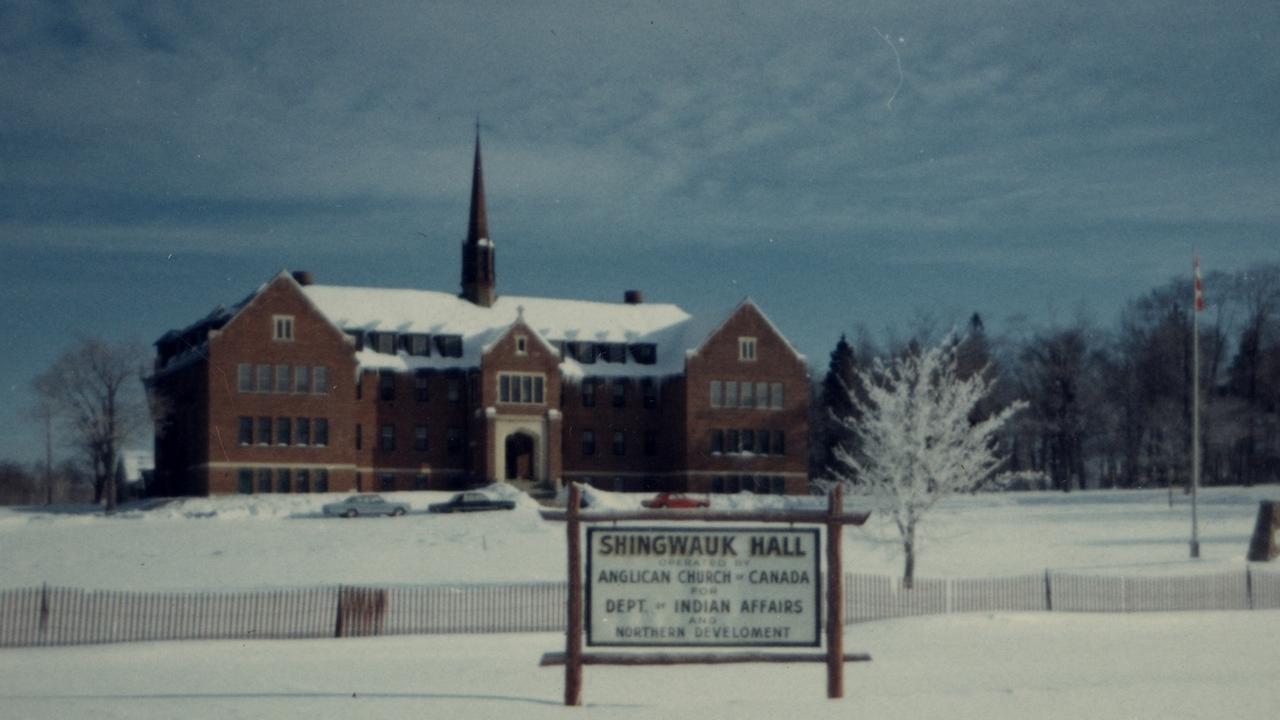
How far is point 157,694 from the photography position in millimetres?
17531

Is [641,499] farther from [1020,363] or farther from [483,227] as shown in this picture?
[1020,363]

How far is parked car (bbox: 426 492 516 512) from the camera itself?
192 feet

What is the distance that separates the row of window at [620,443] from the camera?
76.1 meters

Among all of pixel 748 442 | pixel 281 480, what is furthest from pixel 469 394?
pixel 748 442

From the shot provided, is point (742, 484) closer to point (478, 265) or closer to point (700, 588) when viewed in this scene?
point (478, 265)

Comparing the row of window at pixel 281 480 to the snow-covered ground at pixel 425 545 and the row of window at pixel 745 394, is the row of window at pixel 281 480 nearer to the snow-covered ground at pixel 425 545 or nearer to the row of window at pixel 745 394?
the snow-covered ground at pixel 425 545

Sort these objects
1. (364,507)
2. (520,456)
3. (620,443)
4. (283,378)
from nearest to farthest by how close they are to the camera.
Answer: (364,507) < (283,378) < (620,443) < (520,456)

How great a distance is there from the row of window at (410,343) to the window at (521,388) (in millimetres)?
4364

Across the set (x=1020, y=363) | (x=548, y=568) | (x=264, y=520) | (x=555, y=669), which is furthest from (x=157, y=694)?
(x=1020, y=363)

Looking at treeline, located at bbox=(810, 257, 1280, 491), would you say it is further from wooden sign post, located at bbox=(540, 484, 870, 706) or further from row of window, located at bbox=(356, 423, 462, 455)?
wooden sign post, located at bbox=(540, 484, 870, 706)

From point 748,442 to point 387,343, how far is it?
20758 mm

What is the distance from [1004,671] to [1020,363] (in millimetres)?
94130

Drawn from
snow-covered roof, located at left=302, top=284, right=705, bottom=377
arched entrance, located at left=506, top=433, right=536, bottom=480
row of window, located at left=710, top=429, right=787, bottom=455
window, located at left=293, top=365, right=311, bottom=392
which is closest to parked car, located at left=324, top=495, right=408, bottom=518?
window, located at left=293, top=365, right=311, bottom=392

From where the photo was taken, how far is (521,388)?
7250cm
